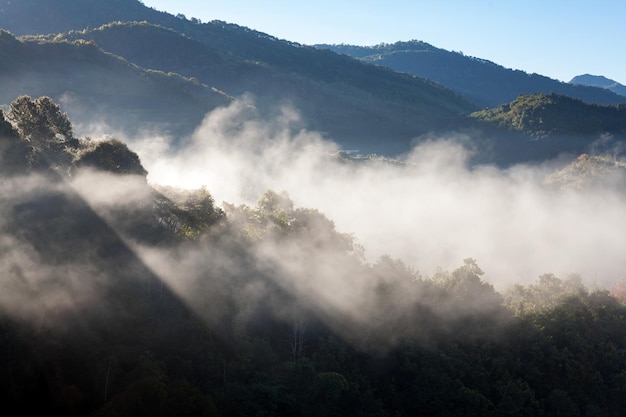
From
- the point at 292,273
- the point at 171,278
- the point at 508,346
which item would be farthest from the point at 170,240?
the point at 508,346

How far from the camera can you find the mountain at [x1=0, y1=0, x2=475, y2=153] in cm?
13050

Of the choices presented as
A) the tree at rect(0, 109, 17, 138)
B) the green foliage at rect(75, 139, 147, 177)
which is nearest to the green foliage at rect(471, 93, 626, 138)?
the green foliage at rect(75, 139, 147, 177)

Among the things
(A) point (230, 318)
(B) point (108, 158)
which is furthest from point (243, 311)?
(B) point (108, 158)

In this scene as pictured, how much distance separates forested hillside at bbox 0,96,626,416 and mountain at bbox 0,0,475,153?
93418mm

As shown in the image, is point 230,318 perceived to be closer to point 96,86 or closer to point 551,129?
point 96,86

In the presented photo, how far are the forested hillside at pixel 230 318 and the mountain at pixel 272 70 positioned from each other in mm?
93418

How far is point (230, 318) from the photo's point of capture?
28.2 m

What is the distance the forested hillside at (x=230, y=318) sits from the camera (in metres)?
21.9

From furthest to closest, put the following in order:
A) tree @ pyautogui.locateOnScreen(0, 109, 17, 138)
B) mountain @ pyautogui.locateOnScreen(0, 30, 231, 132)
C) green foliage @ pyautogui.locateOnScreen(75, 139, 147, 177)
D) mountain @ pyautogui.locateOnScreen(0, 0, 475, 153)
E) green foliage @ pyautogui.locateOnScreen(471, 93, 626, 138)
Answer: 1. green foliage @ pyautogui.locateOnScreen(471, 93, 626, 138)
2. mountain @ pyautogui.locateOnScreen(0, 0, 475, 153)
3. mountain @ pyautogui.locateOnScreen(0, 30, 231, 132)
4. green foliage @ pyautogui.locateOnScreen(75, 139, 147, 177)
5. tree @ pyautogui.locateOnScreen(0, 109, 17, 138)

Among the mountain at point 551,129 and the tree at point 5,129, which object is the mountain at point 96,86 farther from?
the mountain at point 551,129

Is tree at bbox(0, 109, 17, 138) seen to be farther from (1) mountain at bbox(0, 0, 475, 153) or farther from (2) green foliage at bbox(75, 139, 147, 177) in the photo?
(1) mountain at bbox(0, 0, 475, 153)

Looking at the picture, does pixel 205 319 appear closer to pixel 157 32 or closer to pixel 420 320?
pixel 420 320

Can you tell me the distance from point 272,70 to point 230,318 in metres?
129

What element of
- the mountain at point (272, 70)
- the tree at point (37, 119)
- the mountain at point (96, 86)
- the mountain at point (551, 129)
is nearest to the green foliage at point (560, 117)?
the mountain at point (551, 129)
